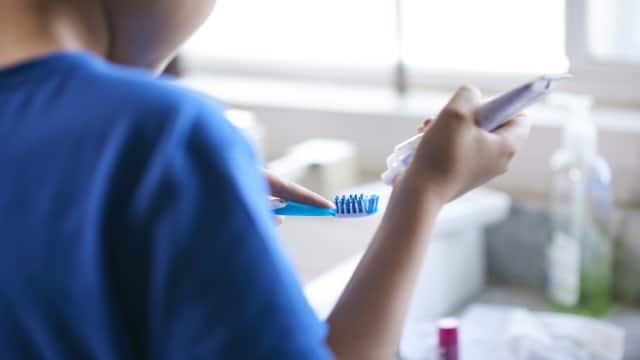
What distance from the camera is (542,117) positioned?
1504mm

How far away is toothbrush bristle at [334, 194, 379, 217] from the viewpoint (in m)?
0.85

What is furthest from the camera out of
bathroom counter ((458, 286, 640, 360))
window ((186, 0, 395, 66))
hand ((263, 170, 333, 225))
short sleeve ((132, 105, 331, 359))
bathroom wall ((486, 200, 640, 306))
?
window ((186, 0, 395, 66))

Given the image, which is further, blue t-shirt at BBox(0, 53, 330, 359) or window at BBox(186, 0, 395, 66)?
window at BBox(186, 0, 395, 66)

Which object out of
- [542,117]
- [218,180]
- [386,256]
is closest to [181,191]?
[218,180]

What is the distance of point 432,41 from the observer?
167 cm

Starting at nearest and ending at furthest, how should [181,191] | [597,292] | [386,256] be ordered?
[181,191]
[386,256]
[597,292]

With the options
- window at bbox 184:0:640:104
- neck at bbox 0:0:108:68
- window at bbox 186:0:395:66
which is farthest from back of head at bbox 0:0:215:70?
window at bbox 186:0:395:66

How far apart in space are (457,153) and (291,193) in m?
0.17

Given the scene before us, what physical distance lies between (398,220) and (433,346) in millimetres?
585

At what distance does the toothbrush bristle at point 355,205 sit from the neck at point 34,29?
27 cm

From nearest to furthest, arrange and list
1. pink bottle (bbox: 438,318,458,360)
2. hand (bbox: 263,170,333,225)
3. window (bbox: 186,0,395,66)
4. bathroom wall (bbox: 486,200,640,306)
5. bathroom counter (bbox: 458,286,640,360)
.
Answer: hand (bbox: 263,170,333,225) → pink bottle (bbox: 438,318,458,360) → bathroom counter (bbox: 458,286,640,360) → bathroom wall (bbox: 486,200,640,306) → window (bbox: 186,0,395,66)

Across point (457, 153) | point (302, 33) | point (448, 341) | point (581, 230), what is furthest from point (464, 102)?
point (302, 33)

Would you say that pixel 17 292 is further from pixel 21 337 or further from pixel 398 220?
pixel 398 220

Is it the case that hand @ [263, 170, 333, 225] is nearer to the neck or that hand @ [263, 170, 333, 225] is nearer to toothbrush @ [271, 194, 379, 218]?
toothbrush @ [271, 194, 379, 218]
